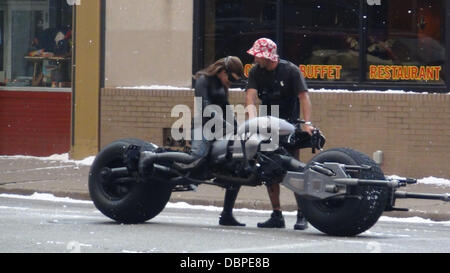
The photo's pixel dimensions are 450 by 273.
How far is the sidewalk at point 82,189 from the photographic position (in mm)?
13359

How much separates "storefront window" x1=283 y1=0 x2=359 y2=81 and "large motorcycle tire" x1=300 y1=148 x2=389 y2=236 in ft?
20.6

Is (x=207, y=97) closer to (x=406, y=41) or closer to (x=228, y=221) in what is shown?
(x=228, y=221)

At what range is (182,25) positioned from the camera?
17109 millimetres

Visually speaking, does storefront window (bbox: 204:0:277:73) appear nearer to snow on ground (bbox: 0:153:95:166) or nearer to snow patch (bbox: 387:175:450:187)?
snow on ground (bbox: 0:153:95:166)

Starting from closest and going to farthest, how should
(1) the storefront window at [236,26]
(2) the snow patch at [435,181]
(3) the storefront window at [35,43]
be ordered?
1. (2) the snow patch at [435,181]
2. (1) the storefront window at [236,26]
3. (3) the storefront window at [35,43]

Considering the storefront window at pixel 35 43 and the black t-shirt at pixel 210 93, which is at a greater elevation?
the storefront window at pixel 35 43

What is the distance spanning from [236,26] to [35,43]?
13.4 feet

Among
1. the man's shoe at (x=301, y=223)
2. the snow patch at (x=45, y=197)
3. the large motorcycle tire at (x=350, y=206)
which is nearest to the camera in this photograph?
the large motorcycle tire at (x=350, y=206)

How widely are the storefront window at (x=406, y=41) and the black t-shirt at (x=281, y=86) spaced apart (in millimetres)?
5190

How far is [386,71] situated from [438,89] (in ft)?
2.77

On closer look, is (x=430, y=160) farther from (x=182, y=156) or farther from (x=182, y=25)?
(x=182, y=156)

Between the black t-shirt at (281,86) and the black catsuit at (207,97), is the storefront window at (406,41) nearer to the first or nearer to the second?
the black t-shirt at (281,86)

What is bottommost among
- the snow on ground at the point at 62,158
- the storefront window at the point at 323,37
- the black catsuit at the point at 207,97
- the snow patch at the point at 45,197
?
the snow patch at the point at 45,197

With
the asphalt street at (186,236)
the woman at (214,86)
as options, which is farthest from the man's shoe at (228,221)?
the woman at (214,86)
